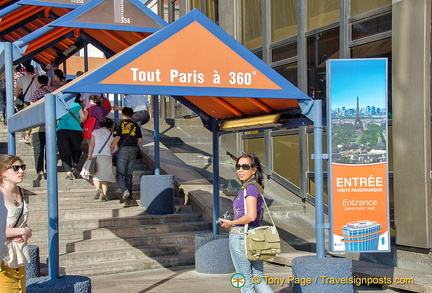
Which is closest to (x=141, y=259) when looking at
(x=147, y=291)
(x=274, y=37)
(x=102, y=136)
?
(x=147, y=291)

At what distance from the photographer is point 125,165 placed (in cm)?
1035

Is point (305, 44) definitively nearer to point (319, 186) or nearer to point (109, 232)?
point (109, 232)

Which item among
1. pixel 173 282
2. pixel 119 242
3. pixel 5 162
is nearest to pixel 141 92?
pixel 5 162

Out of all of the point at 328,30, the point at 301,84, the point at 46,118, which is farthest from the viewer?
the point at 301,84

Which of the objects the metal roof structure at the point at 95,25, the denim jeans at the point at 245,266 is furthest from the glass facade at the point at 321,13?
the denim jeans at the point at 245,266

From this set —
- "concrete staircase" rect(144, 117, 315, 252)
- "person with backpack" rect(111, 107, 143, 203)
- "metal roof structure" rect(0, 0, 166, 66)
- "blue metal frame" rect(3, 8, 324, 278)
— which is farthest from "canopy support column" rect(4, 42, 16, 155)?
"concrete staircase" rect(144, 117, 315, 252)

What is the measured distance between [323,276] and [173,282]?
2.58m

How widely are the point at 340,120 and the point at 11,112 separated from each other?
4.04 m

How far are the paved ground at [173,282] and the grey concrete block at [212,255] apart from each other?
10 centimetres

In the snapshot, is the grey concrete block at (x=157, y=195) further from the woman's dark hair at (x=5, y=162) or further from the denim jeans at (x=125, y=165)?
the woman's dark hair at (x=5, y=162)

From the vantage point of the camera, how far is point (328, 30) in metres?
11.1

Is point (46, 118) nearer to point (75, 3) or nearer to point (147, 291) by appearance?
point (147, 291)

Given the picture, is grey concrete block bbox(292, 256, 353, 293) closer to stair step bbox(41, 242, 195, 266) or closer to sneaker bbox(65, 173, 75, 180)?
stair step bbox(41, 242, 195, 266)

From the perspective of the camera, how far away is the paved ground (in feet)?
24.2
